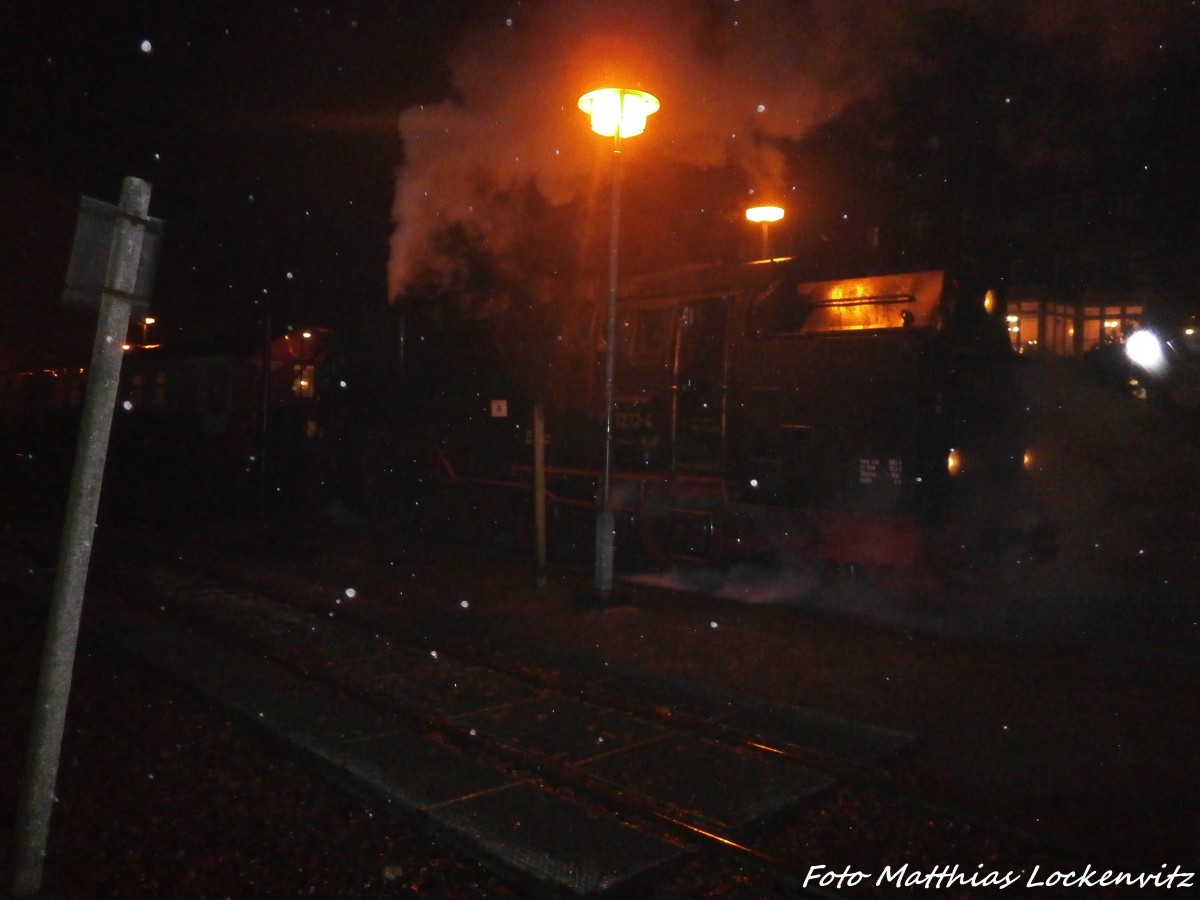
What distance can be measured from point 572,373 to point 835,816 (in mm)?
7707

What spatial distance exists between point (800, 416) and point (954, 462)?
1530 mm

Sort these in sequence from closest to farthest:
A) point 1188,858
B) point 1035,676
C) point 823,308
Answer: point 1188,858 < point 1035,676 < point 823,308

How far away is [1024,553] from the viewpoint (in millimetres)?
9367

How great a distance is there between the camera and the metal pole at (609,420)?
30.2 feet

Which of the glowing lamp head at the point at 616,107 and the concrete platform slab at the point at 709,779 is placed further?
the glowing lamp head at the point at 616,107

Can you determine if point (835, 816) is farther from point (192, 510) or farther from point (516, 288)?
point (192, 510)

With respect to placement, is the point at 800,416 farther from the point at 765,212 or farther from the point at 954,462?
the point at 765,212

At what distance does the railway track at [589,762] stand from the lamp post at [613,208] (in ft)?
5.97

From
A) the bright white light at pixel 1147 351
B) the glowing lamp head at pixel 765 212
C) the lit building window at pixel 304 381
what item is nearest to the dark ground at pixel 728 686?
the lit building window at pixel 304 381

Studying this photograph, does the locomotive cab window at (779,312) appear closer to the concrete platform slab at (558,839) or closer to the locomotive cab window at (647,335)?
the locomotive cab window at (647,335)

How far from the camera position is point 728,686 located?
664 cm

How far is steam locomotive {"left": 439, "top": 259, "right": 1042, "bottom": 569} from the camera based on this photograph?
8.62 metres

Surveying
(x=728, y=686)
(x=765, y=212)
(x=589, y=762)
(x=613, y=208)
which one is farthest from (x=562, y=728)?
(x=765, y=212)

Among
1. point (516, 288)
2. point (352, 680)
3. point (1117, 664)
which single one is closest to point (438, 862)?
point (352, 680)
